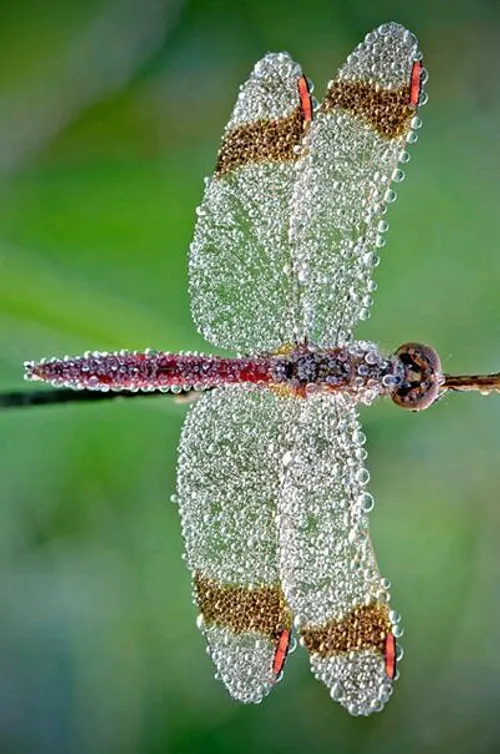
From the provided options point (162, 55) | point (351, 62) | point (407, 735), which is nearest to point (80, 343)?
point (351, 62)

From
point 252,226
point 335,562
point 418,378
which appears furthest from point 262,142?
point 335,562

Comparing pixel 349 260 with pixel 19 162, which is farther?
pixel 19 162

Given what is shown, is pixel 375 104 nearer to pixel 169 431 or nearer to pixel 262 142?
pixel 262 142

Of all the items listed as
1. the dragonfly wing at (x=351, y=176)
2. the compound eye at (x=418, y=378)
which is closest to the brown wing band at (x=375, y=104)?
the dragonfly wing at (x=351, y=176)

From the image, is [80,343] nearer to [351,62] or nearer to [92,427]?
[92,427]

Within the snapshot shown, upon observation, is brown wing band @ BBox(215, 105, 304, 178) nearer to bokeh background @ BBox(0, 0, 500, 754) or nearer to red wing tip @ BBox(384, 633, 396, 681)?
bokeh background @ BBox(0, 0, 500, 754)

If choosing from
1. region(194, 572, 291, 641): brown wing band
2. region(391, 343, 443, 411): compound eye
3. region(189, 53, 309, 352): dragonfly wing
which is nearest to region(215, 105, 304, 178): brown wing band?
region(189, 53, 309, 352): dragonfly wing
